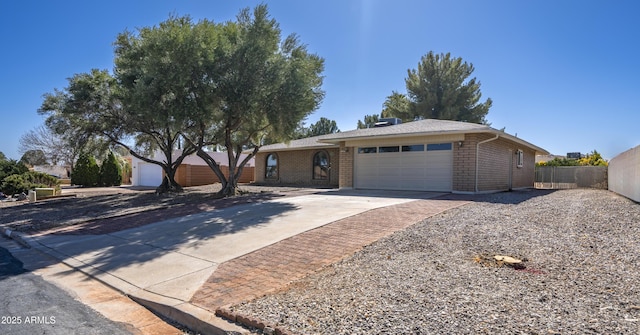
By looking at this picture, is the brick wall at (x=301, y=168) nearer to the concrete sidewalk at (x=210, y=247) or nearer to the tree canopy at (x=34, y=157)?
the concrete sidewalk at (x=210, y=247)

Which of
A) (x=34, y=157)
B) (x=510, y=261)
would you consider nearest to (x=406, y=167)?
(x=510, y=261)

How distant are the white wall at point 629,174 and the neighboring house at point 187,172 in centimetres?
2358

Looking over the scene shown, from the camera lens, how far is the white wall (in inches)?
393

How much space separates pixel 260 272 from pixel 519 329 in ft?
10.9

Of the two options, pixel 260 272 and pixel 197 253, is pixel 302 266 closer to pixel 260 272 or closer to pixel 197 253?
pixel 260 272

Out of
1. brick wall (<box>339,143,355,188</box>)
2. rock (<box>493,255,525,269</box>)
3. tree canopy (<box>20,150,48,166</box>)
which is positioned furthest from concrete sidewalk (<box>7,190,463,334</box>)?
tree canopy (<box>20,150,48,166</box>)

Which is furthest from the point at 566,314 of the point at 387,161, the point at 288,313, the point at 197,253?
the point at 387,161

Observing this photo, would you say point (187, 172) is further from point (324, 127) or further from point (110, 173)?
point (324, 127)

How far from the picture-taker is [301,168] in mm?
22922

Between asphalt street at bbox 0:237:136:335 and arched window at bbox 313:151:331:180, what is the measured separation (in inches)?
667

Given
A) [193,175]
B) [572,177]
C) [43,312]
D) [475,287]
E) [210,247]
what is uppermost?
[572,177]

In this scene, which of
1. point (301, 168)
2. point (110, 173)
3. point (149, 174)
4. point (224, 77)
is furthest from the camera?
point (149, 174)

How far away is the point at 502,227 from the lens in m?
6.80

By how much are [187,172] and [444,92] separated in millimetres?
22744
